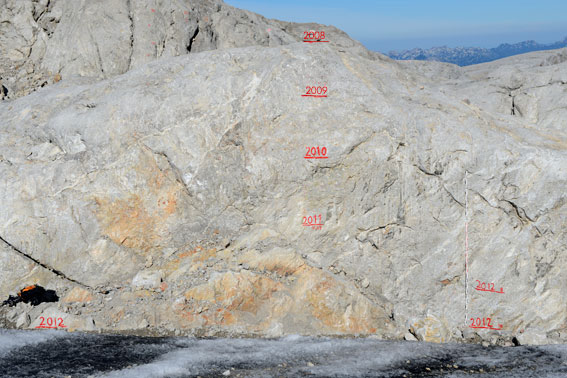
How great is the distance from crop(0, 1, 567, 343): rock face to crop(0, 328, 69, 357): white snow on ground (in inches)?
63.0

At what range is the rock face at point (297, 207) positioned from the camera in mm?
18016

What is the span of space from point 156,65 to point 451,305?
16765 mm

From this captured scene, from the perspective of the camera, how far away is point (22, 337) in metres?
15.6

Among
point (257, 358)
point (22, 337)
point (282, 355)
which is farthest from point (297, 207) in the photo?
point (22, 337)

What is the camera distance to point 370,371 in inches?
552

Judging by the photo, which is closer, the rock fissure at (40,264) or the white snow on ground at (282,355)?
the white snow on ground at (282,355)

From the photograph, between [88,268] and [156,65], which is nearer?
[88,268]

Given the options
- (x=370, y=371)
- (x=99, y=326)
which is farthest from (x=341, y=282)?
(x=99, y=326)

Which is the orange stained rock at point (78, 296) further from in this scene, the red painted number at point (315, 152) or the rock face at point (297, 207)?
the red painted number at point (315, 152)

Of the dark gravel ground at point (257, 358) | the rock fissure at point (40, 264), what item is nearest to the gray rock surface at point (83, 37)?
the rock fissure at point (40, 264)

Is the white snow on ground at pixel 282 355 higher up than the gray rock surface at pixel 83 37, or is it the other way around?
the gray rock surface at pixel 83 37

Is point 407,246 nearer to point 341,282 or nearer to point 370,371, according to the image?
point 341,282

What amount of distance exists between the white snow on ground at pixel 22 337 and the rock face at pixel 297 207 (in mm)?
1601

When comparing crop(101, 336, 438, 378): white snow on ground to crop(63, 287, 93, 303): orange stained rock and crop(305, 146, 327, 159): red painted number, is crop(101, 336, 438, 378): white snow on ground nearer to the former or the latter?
crop(63, 287, 93, 303): orange stained rock
